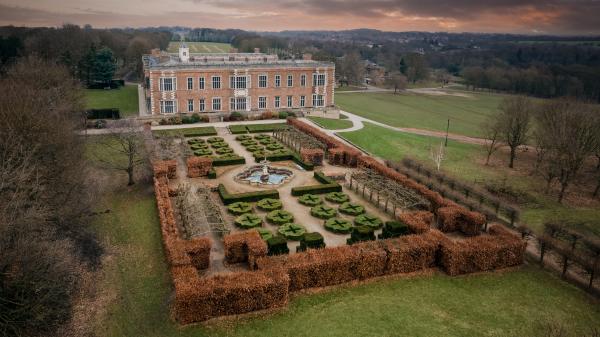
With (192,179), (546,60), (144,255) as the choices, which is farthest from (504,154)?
(546,60)

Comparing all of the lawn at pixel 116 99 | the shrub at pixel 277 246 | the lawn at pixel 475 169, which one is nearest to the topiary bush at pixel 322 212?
the shrub at pixel 277 246

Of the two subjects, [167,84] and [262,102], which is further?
[262,102]

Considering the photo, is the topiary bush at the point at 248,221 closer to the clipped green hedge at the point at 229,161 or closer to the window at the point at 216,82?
the clipped green hedge at the point at 229,161

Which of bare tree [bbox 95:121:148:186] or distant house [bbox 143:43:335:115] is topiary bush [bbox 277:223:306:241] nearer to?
bare tree [bbox 95:121:148:186]

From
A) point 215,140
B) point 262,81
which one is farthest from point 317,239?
point 262,81

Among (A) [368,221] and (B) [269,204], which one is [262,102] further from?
(A) [368,221]

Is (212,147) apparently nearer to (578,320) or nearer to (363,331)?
(363,331)

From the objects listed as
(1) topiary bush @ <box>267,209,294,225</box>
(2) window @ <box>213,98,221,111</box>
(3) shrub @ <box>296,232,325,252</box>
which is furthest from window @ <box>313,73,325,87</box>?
(3) shrub @ <box>296,232,325,252</box>
